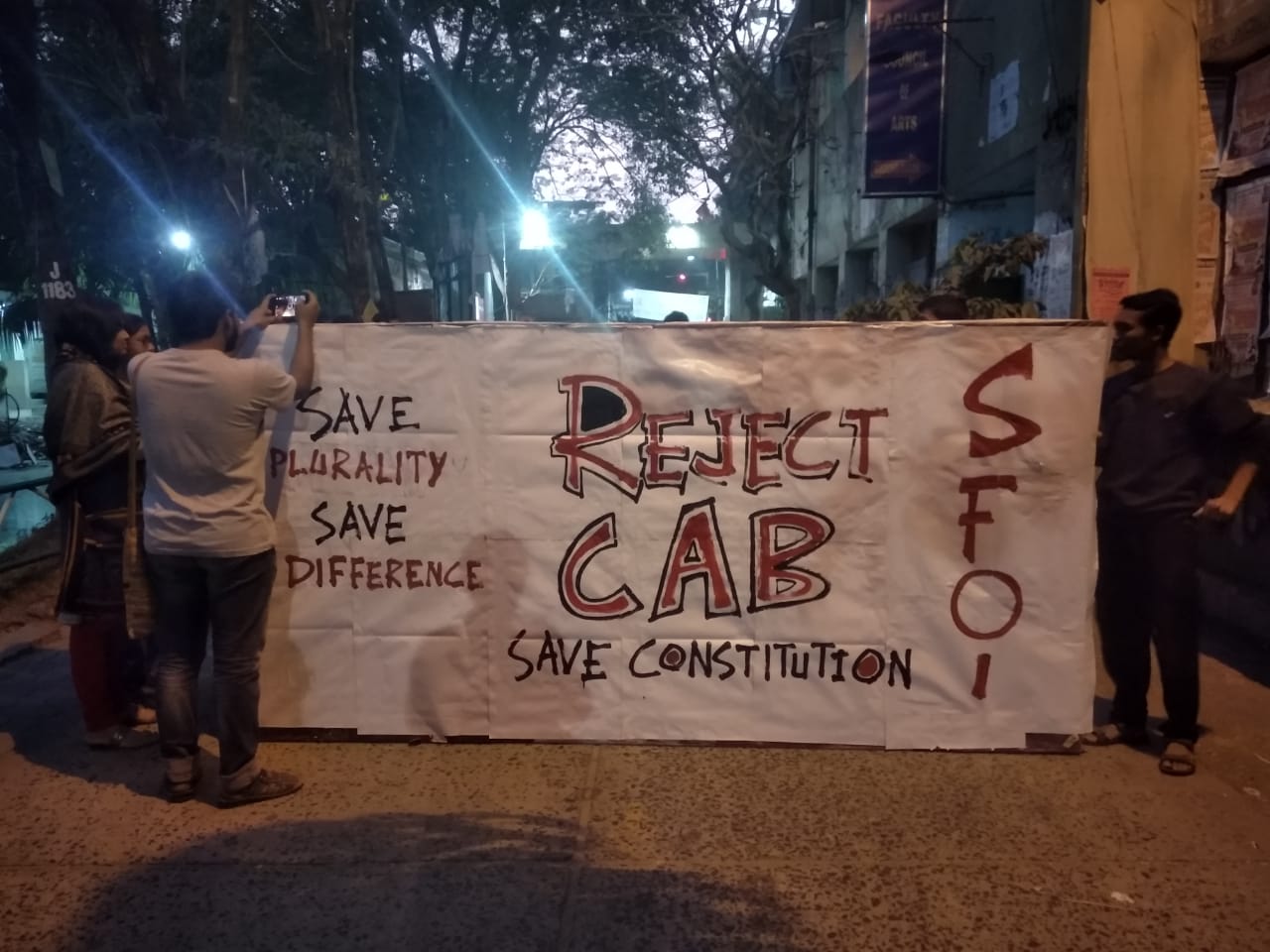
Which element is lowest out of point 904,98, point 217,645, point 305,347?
point 217,645

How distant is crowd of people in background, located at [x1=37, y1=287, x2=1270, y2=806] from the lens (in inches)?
145

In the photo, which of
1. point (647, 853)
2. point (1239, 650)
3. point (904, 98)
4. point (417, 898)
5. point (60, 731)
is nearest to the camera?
point (417, 898)

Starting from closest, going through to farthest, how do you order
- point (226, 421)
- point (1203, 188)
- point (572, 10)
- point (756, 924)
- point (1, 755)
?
point (756, 924), point (226, 421), point (1, 755), point (1203, 188), point (572, 10)

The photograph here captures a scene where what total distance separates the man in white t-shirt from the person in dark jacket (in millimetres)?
485

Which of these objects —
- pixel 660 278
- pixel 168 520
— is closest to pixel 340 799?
pixel 168 520

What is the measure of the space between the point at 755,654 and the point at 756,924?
126 cm

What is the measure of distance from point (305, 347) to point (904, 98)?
30.0ft

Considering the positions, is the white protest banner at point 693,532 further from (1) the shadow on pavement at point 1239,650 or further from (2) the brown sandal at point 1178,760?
(1) the shadow on pavement at point 1239,650

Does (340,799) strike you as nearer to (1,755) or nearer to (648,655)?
(648,655)

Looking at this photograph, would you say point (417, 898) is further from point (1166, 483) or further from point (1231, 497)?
point (1231, 497)

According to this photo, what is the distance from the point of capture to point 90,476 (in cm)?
420

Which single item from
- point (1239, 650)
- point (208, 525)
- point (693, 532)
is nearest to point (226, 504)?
point (208, 525)

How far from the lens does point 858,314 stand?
9.33 m

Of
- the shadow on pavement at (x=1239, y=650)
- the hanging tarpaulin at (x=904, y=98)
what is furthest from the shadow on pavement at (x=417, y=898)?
the hanging tarpaulin at (x=904, y=98)
